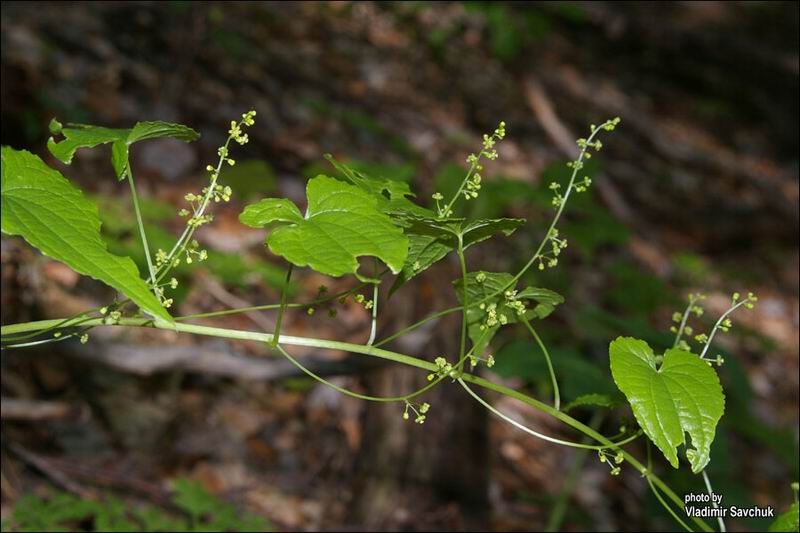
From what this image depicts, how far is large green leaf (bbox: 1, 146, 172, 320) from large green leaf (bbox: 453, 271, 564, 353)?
65 cm

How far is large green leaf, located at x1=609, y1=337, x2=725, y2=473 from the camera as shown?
112cm

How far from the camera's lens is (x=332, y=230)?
114cm

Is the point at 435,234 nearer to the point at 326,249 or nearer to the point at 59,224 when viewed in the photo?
the point at 326,249

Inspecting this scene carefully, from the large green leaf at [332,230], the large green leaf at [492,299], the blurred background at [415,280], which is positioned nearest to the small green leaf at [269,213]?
the large green leaf at [332,230]

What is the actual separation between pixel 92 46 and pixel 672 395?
486 centimetres

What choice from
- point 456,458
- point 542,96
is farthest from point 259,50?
point 456,458

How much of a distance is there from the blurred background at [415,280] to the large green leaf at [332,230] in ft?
5.03

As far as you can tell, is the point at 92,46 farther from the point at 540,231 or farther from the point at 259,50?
the point at 540,231

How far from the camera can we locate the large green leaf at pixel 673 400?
44.3 inches

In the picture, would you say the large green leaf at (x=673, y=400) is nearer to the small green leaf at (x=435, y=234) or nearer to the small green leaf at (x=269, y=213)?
the small green leaf at (x=435, y=234)

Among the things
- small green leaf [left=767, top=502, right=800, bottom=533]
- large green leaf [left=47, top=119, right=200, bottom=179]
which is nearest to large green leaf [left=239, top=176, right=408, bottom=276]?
large green leaf [left=47, top=119, right=200, bottom=179]

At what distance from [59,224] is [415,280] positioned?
8.52 feet

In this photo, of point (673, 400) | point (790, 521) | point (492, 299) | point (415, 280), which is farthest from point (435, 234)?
point (415, 280)

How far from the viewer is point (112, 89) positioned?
466 centimetres
